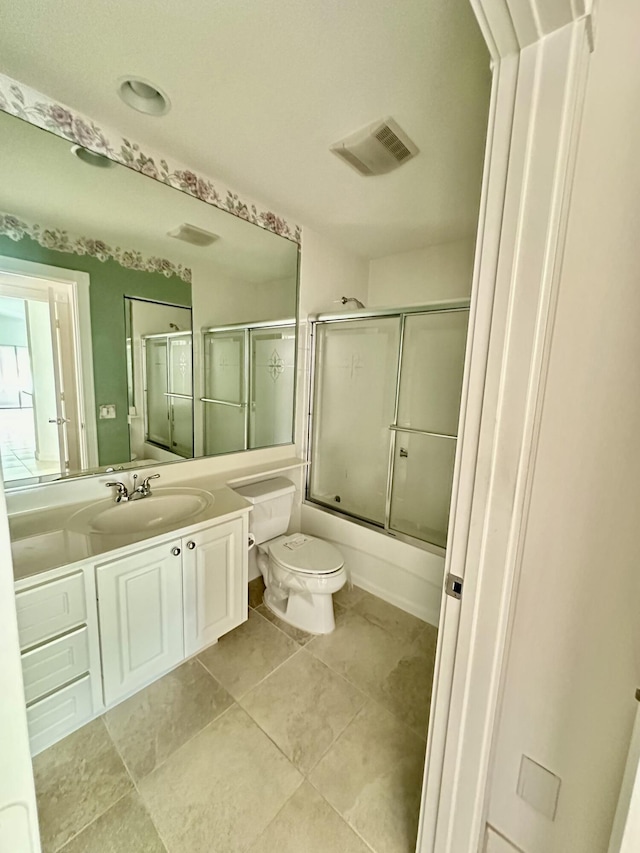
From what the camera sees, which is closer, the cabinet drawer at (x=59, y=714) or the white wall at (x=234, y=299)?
the cabinet drawer at (x=59, y=714)

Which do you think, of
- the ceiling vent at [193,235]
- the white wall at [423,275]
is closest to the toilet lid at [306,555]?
the white wall at [423,275]

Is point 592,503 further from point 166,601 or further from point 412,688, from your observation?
point 166,601

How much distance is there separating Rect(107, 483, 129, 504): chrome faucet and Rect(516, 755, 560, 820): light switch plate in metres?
1.61

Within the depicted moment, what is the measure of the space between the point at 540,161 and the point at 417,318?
1510 mm

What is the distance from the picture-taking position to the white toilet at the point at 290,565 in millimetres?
1763

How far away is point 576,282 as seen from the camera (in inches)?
25.9

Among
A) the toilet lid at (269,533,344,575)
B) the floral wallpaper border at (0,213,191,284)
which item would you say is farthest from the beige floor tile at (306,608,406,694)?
the floral wallpaper border at (0,213,191,284)

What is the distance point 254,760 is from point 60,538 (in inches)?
→ 41.8

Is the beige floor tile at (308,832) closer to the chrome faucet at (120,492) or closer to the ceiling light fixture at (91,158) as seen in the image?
the chrome faucet at (120,492)

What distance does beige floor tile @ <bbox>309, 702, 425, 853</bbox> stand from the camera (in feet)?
3.43

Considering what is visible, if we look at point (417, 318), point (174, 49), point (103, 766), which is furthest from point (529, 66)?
point (103, 766)

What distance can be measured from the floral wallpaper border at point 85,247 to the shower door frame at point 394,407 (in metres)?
0.94

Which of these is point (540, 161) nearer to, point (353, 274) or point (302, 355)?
point (302, 355)

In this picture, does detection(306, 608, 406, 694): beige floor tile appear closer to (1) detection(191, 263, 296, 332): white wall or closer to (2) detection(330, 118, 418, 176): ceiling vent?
(1) detection(191, 263, 296, 332): white wall
